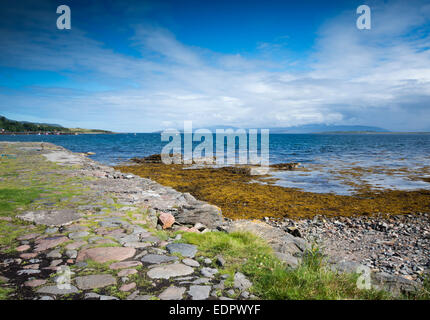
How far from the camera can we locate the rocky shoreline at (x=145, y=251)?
10.4 feet

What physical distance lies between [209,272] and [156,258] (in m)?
0.97

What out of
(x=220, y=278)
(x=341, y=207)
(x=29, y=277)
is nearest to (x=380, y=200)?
(x=341, y=207)

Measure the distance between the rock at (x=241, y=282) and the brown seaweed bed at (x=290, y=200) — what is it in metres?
7.08

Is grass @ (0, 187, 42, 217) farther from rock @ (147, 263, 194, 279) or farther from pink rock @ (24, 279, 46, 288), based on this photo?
rock @ (147, 263, 194, 279)

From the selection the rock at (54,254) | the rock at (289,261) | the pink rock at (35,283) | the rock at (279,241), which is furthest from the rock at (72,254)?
the rock at (289,261)

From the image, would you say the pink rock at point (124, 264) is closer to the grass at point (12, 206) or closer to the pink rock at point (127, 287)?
the pink rock at point (127, 287)

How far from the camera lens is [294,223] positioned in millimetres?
9961

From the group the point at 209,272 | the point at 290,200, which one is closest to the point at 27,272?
the point at 209,272

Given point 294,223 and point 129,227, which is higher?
point 129,227

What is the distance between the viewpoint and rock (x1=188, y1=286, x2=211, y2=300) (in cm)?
304

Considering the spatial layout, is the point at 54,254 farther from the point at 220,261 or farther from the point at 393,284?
the point at 393,284
